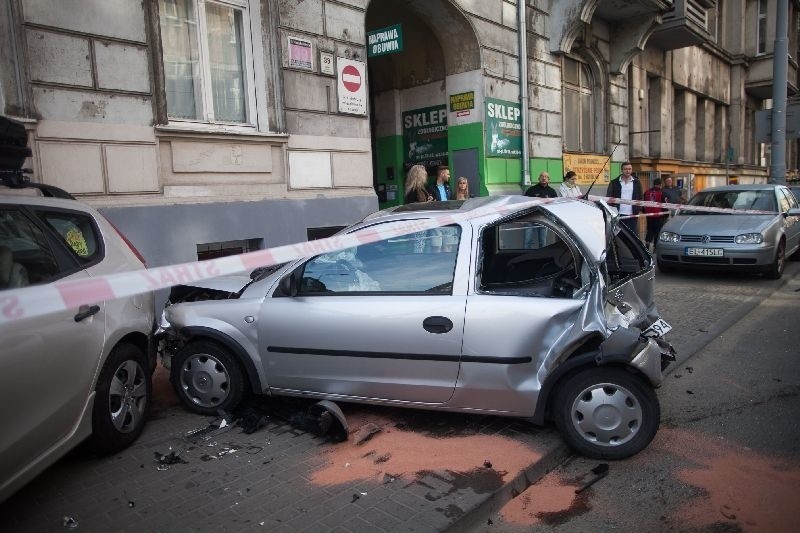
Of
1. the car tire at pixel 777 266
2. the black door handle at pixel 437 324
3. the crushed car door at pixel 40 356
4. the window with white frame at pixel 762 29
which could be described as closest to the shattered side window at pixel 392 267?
the black door handle at pixel 437 324

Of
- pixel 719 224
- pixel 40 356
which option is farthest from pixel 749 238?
pixel 40 356

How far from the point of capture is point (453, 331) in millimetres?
3486

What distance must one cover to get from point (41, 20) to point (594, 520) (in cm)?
648

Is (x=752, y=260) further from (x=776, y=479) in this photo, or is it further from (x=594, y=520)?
(x=594, y=520)

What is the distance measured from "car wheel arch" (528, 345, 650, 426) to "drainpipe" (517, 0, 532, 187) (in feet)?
30.2

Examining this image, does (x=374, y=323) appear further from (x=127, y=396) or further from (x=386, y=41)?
(x=386, y=41)

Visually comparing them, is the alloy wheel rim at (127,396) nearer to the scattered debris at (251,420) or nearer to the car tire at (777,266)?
the scattered debris at (251,420)

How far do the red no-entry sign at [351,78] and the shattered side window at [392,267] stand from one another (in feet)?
18.3

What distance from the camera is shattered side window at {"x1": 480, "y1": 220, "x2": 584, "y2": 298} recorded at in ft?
12.4

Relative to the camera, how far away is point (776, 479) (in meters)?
3.18

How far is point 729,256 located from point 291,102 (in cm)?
704

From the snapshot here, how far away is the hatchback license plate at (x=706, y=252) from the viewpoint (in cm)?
910

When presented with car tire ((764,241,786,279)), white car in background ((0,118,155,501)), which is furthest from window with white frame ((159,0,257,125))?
car tire ((764,241,786,279))

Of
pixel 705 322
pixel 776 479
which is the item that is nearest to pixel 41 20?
pixel 776 479
